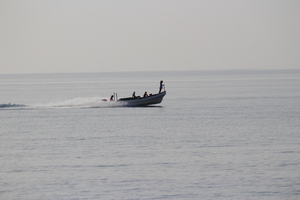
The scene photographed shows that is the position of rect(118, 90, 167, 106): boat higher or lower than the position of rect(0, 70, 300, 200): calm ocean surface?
higher

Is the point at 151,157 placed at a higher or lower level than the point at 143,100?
lower

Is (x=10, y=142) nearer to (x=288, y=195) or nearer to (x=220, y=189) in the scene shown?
(x=220, y=189)

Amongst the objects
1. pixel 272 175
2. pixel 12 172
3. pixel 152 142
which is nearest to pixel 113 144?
pixel 152 142

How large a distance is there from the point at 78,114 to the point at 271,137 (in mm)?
33673

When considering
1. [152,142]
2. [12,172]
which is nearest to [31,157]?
[12,172]

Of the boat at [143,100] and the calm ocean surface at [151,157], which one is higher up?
the boat at [143,100]

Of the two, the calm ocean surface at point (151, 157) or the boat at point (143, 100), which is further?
the boat at point (143, 100)

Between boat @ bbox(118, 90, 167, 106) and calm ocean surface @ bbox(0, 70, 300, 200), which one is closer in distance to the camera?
calm ocean surface @ bbox(0, 70, 300, 200)

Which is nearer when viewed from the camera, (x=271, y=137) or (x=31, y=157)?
(x=31, y=157)

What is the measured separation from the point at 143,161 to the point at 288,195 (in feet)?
39.0

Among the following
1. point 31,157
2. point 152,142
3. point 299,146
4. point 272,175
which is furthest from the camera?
point 152,142

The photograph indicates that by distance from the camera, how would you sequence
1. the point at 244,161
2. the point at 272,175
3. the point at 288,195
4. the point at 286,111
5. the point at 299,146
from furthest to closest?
the point at 286,111 → the point at 299,146 → the point at 244,161 → the point at 272,175 → the point at 288,195

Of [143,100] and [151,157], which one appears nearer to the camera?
[151,157]

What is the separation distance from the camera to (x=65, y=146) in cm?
4612
